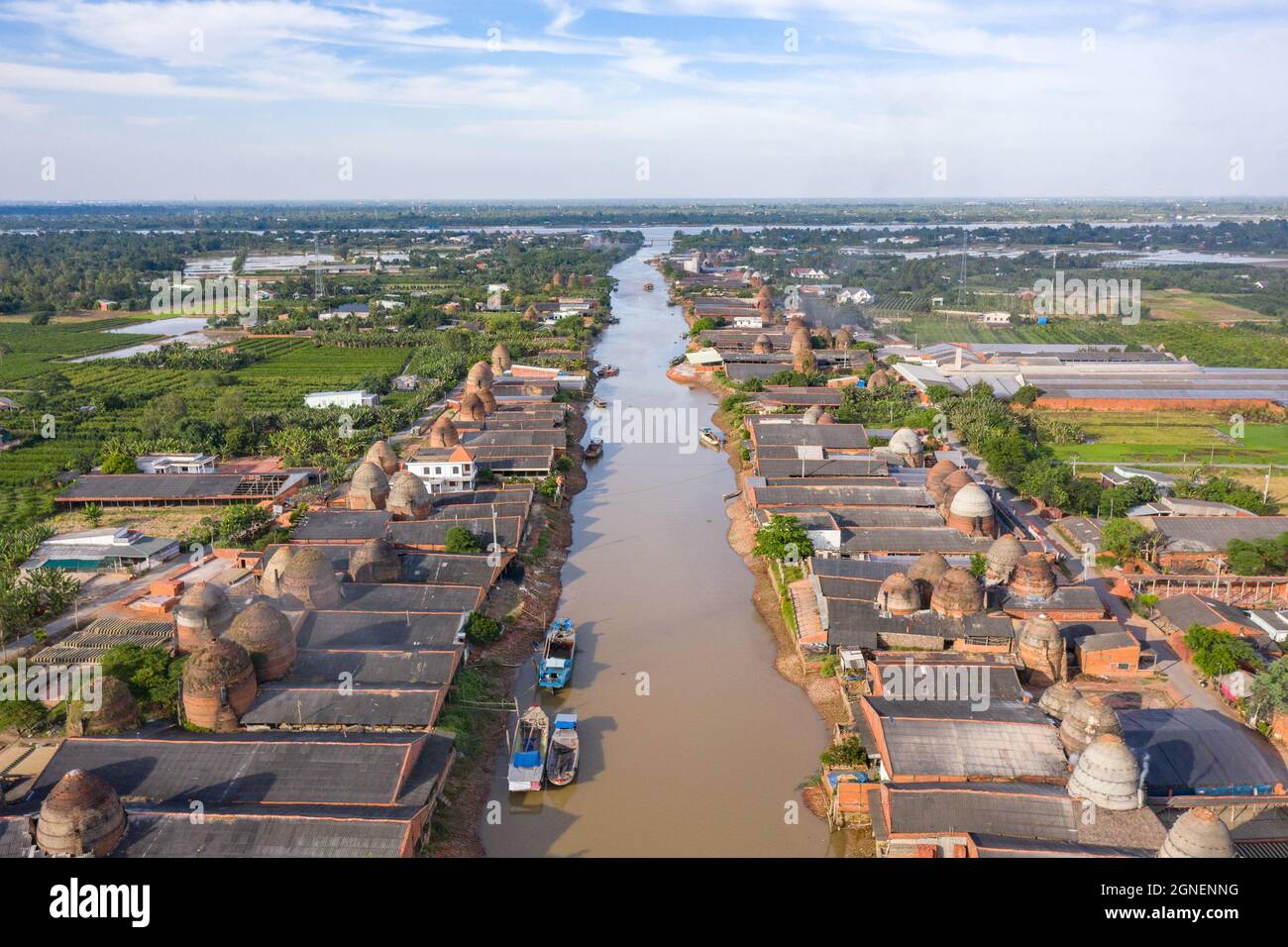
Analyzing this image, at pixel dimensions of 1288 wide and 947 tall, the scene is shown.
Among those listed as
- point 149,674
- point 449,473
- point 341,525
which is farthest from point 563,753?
point 449,473

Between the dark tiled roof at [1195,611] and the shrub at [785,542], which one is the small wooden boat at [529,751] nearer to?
the shrub at [785,542]

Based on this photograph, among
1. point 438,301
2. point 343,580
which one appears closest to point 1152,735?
point 343,580

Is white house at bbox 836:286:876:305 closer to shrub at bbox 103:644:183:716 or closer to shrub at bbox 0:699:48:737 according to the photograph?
shrub at bbox 103:644:183:716

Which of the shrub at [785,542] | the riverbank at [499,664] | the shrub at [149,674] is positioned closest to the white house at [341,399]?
the riverbank at [499,664]

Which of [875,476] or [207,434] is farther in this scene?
[207,434]

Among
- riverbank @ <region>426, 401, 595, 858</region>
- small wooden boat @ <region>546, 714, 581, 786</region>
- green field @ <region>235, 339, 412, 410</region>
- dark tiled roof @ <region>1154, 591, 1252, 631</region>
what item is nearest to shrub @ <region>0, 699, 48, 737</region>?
riverbank @ <region>426, 401, 595, 858</region>

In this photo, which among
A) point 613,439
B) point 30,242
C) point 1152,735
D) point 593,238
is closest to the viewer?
point 1152,735

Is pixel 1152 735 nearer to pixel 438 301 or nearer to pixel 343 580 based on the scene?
pixel 343 580
